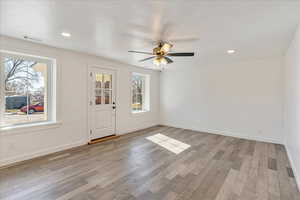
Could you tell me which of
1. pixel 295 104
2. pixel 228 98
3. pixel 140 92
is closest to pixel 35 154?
pixel 140 92

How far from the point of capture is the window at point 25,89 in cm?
278

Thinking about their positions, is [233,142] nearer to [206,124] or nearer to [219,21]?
[206,124]

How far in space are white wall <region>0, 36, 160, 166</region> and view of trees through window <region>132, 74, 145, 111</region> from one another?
2.25 ft

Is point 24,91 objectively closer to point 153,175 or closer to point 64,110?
point 64,110

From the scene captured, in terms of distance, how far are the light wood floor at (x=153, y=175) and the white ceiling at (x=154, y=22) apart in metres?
2.33

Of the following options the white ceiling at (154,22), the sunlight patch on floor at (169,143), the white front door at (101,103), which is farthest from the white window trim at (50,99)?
the sunlight patch on floor at (169,143)

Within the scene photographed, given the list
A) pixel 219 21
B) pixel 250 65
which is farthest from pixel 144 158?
pixel 250 65

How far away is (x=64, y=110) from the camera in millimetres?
3480

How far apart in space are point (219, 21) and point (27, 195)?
3.48 meters

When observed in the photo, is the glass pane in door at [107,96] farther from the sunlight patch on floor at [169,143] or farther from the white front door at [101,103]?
the sunlight patch on floor at [169,143]

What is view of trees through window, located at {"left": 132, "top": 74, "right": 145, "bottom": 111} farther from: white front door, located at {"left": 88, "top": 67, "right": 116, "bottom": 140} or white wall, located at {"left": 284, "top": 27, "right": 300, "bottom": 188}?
white wall, located at {"left": 284, "top": 27, "right": 300, "bottom": 188}

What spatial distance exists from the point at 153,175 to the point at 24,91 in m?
3.03

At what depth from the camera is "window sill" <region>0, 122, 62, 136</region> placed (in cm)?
270

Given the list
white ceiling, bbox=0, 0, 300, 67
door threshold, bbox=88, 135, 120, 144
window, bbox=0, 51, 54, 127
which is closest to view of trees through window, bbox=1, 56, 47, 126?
window, bbox=0, 51, 54, 127
